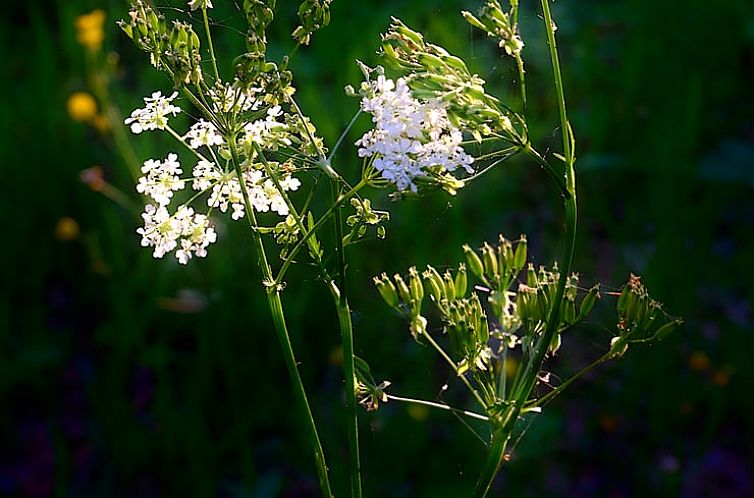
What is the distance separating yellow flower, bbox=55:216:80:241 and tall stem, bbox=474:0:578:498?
1.84m

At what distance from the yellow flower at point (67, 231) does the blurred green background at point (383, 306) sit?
0.02 meters

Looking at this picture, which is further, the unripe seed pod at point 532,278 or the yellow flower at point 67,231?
the yellow flower at point 67,231

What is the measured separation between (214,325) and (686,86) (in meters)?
1.52

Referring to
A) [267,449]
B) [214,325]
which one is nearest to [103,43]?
[214,325]

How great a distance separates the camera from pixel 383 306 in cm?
217

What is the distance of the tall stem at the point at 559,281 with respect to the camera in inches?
23.8

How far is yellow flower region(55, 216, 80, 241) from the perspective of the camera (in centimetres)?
231

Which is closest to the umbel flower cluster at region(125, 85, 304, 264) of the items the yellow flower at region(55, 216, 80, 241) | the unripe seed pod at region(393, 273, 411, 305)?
the unripe seed pod at region(393, 273, 411, 305)

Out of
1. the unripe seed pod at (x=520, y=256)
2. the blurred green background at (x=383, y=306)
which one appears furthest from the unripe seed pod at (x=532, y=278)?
the blurred green background at (x=383, y=306)

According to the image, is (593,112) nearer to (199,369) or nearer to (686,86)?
(686,86)

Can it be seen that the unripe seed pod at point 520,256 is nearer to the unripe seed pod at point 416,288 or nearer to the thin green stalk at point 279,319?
the unripe seed pod at point 416,288

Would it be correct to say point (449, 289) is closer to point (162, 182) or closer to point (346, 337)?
point (346, 337)

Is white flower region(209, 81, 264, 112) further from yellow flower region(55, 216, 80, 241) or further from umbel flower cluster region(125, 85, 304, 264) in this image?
yellow flower region(55, 216, 80, 241)

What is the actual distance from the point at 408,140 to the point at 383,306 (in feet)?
5.08
